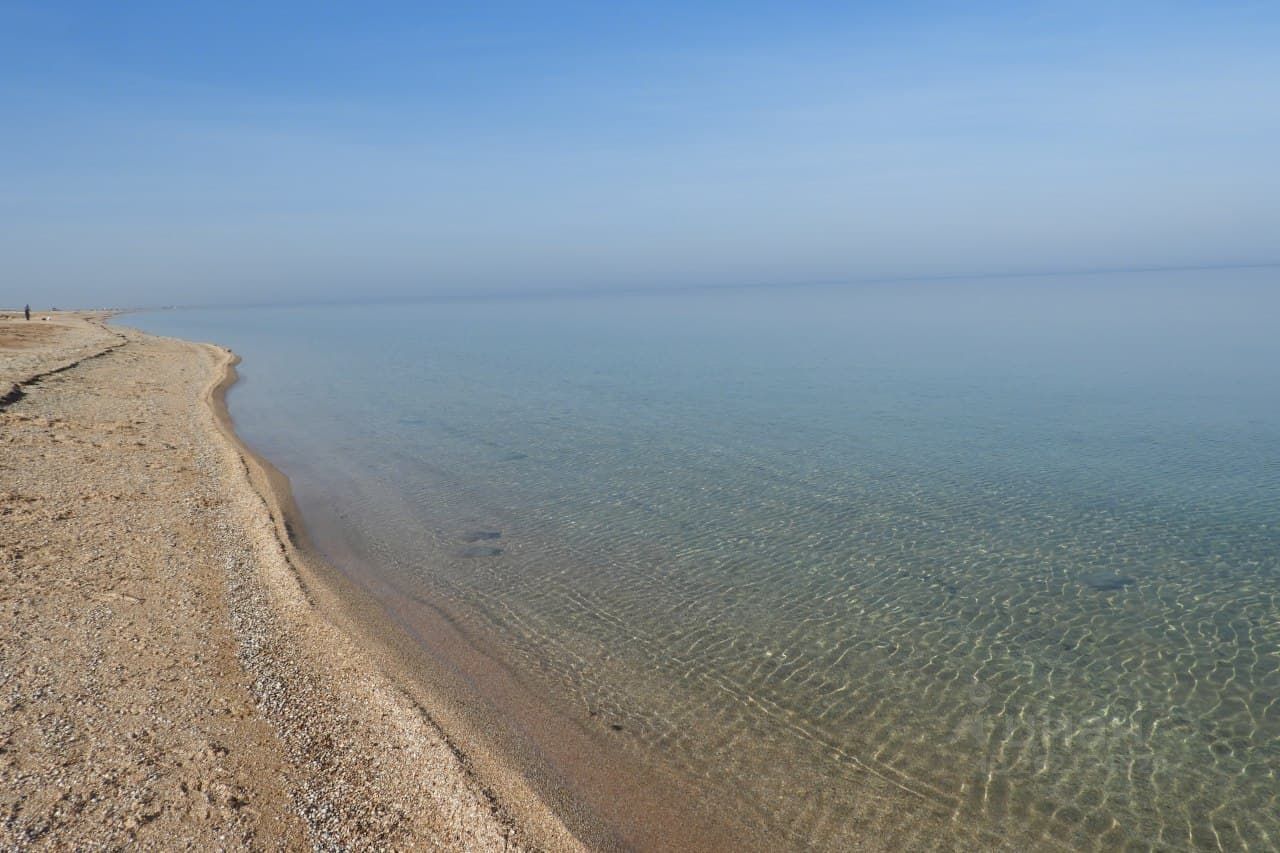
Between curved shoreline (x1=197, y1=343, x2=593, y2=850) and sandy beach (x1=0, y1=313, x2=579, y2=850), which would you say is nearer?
sandy beach (x1=0, y1=313, x2=579, y2=850)

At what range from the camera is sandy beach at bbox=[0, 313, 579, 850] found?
5980 mm

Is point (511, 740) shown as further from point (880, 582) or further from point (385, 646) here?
point (880, 582)

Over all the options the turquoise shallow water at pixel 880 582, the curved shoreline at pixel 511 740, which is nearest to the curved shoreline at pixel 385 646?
the curved shoreline at pixel 511 740

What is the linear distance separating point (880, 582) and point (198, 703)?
1001 cm

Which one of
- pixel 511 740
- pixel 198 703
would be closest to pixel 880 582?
pixel 511 740

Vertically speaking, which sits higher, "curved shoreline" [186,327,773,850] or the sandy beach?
the sandy beach

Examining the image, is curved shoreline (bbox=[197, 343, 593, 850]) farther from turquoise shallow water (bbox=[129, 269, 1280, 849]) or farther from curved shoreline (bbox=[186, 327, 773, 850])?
turquoise shallow water (bbox=[129, 269, 1280, 849])

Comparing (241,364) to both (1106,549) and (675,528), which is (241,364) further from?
(1106,549)

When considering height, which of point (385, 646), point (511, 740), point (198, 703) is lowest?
point (511, 740)

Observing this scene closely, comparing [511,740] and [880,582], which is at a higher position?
[880,582]

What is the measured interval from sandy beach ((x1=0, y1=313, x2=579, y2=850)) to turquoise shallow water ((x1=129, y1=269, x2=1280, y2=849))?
2143 millimetres

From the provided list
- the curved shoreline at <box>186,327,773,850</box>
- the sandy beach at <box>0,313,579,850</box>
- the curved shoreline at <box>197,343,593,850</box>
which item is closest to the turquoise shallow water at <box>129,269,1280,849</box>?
the curved shoreline at <box>186,327,773,850</box>

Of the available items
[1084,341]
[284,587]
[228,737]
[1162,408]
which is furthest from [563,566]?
[1084,341]

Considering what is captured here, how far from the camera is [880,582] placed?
12445 mm
